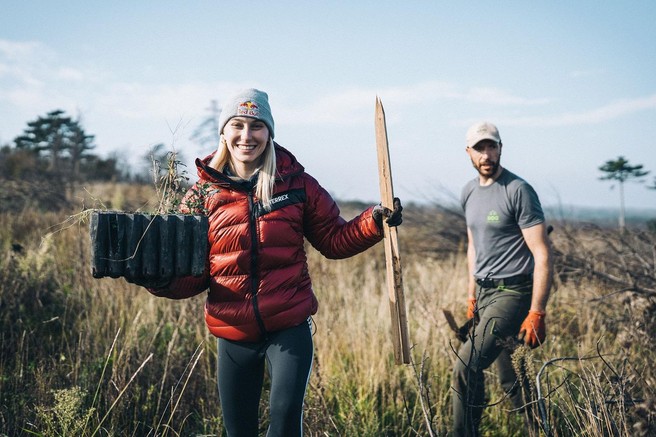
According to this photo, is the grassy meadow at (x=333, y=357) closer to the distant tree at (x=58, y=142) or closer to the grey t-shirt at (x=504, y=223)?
the grey t-shirt at (x=504, y=223)

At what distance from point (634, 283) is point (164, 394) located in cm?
423

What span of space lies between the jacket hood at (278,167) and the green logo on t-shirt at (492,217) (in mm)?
1451

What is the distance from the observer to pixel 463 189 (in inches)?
148

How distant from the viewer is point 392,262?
240cm

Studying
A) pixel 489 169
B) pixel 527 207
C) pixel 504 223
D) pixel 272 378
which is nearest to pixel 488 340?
pixel 504 223

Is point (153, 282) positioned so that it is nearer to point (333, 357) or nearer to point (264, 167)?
point (264, 167)

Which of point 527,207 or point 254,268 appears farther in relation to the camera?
point 527,207

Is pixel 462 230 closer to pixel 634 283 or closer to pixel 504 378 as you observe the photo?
pixel 634 283

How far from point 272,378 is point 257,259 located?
1.78 ft

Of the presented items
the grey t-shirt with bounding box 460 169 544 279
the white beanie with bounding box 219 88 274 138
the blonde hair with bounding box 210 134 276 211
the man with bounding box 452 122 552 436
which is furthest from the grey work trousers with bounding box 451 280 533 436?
the white beanie with bounding box 219 88 274 138

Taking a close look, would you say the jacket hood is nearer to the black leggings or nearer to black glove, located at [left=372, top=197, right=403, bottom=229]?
black glove, located at [left=372, top=197, right=403, bottom=229]

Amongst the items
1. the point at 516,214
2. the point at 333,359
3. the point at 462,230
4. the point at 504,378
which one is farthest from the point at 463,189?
the point at 462,230

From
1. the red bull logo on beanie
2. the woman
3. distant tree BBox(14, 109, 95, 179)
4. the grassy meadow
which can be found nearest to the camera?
the woman

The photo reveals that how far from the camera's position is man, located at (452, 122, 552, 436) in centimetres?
315
